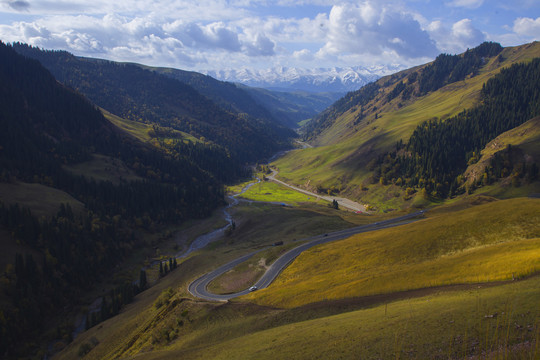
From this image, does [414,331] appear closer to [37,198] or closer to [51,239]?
[51,239]

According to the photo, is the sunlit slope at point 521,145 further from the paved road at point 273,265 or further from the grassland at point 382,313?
the grassland at point 382,313

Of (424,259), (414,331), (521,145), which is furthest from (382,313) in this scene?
(521,145)

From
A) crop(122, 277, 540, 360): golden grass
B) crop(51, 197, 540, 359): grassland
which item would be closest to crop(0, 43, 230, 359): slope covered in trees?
crop(51, 197, 540, 359): grassland

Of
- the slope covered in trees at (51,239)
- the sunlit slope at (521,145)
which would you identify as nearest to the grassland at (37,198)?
the slope covered in trees at (51,239)

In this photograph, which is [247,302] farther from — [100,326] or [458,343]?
[100,326]

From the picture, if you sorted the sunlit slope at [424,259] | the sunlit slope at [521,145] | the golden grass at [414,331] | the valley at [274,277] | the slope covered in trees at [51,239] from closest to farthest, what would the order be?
the golden grass at [414,331], the valley at [274,277], the sunlit slope at [424,259], the slope covered in trees at [51,239], the sunlit slope at [521,145]

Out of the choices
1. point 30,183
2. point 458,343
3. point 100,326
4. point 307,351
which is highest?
point 30,183

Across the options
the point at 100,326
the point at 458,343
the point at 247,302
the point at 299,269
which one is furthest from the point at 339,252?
the point at 100,326
